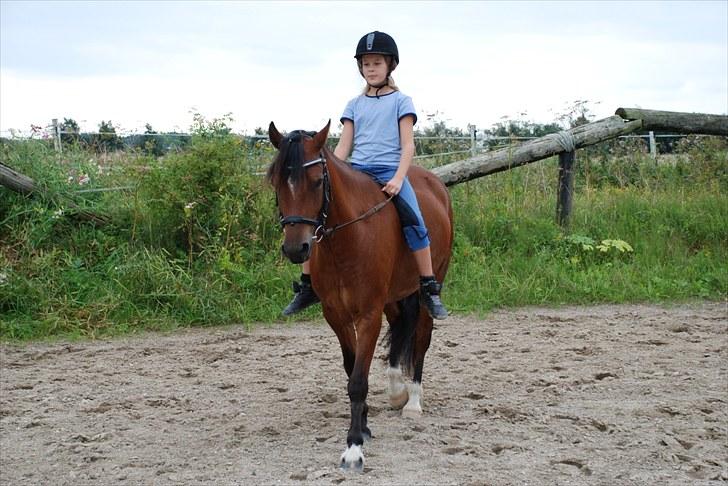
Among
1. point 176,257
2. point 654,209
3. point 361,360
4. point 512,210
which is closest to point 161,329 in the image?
point 176,257

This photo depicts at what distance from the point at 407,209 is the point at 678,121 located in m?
7.52

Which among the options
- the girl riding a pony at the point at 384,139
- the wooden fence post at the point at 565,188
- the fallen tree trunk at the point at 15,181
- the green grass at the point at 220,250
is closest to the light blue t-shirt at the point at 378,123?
the girl riding a pony at the point at 384,139

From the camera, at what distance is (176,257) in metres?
8.89

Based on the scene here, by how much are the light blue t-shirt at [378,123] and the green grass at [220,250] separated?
3494mm

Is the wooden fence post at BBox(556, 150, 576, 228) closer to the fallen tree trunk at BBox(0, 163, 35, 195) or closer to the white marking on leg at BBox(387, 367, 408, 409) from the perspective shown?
the white marking on leg at BBox(387, 367, 408, 409)

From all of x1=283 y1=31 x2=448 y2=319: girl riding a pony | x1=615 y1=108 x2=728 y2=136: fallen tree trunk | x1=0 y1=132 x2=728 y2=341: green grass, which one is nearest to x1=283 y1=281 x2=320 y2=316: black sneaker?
x1=283 y1=31 x2=448 y2=319: girl riding a pony

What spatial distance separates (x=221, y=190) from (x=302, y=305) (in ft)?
12.4

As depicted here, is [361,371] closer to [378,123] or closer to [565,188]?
[378,123]

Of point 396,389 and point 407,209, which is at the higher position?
point 407,209

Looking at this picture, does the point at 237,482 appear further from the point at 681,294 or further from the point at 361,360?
the point at 681,294

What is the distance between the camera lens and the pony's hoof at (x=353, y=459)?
14.2ft

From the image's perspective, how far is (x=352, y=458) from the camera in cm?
435

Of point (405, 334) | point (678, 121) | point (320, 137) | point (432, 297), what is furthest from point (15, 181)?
point (678, 121)

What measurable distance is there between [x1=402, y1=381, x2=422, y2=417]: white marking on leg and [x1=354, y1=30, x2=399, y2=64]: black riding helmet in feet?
7.40
